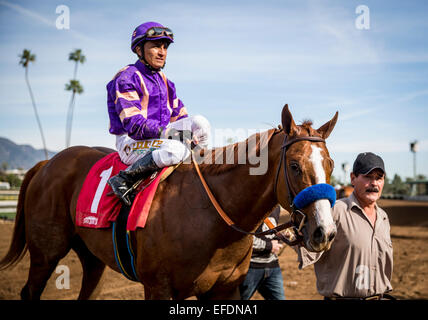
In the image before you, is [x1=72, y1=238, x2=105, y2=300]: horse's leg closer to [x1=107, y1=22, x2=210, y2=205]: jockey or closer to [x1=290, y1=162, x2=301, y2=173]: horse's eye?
[x1=107, y1=22, x2=210, y2=205]: jockey

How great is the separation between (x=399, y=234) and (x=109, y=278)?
37.3 feet

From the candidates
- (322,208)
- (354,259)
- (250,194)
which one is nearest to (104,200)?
(250,194)

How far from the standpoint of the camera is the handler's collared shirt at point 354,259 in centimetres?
291

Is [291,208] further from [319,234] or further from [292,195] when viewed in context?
[319,234]

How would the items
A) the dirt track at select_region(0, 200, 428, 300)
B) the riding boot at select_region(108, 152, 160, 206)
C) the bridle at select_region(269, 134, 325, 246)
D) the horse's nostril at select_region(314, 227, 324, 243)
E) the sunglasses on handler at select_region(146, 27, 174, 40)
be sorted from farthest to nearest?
the dirt track at select_region(0, 200, 428, 300) < the sunglasses on handler at select_region(146, 27, 174, 40) < the riding boot at select_region(108, 152, 160, 206) < the bridle at select_region(269, 134, 325, 246) < the horse's nostril at select_region(314, 227, 324, 243)

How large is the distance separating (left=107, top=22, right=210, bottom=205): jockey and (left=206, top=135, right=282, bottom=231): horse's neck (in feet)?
1.85

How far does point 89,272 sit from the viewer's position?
420cm

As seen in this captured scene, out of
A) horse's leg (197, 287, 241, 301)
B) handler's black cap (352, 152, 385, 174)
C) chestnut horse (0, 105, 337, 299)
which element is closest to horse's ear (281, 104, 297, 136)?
chestnut horse (0, 105, 337, 299)

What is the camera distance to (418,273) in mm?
7887

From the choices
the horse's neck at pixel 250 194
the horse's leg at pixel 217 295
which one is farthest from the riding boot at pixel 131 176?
the horse's leg at pixel 217 295

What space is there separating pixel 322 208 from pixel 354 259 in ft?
3.56

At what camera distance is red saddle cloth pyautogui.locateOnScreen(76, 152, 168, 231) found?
2895 mm
